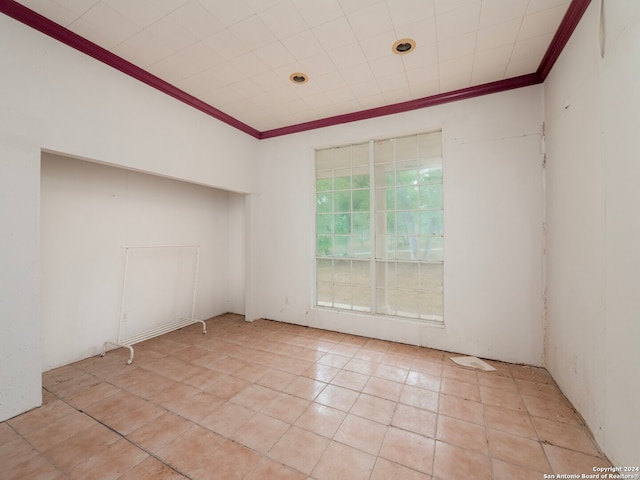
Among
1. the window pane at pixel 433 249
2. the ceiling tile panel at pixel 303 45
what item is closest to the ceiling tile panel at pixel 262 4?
the ceiling tile panel at pixel 303 45

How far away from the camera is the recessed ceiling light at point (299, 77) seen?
2762 mm

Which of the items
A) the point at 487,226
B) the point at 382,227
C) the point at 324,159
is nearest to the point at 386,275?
the point at 382,227

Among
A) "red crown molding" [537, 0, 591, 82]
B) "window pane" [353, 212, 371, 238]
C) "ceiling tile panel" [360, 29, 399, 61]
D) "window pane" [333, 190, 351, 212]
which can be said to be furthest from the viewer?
"window pane" [333, 190, 351, 212]

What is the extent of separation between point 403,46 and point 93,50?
280 cm

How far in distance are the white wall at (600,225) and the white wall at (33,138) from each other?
3.82 m

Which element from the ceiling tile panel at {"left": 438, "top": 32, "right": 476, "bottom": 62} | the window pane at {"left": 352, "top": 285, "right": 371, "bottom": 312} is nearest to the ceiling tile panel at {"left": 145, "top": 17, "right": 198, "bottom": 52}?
the ceiling tile panel at {"left": 438, "top": 32, "right": 476, "bottom": 62}

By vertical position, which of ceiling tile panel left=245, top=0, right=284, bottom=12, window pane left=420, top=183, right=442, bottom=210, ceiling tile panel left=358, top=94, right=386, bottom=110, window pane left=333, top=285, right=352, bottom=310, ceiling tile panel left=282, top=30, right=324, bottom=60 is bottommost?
window pane left=333, top=285, right=352, bottom=310

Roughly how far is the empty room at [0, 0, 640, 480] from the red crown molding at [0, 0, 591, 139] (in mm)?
20

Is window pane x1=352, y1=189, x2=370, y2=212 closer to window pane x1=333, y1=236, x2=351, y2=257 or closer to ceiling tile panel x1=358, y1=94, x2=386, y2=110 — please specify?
window pane x1=333, y1=236, x2=351, y2=257

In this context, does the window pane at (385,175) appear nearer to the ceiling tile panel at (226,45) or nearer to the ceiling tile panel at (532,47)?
the ceiling tile panel at (532,47)

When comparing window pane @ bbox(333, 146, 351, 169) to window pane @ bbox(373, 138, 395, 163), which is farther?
window pane @ bbox(333, 146, 351, 169)

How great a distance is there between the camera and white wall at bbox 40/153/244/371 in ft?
8.70

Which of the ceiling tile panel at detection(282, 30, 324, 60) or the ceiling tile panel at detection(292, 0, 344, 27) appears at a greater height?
the ceiling tile panel at detection(282, 30, 324, 60)

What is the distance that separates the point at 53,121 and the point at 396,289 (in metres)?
3.87
